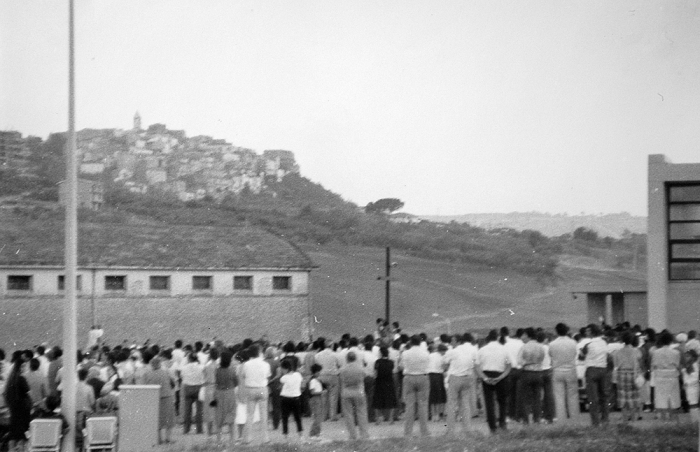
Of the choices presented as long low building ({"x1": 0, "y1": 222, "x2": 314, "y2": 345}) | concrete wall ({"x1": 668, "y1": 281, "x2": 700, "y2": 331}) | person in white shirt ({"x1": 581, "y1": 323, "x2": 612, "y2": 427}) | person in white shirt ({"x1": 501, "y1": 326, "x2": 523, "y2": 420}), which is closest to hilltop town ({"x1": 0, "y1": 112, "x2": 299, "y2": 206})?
long low building ({"x1": 0, "y1": 222, "x2": 314, "y2": 345})

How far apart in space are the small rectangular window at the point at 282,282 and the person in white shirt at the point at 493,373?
→ 1232 inches

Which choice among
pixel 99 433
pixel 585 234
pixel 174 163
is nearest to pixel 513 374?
→ pixel 99 433

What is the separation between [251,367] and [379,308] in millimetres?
51190

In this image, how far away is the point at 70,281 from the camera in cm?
1303

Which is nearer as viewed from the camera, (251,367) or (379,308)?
(251,367)

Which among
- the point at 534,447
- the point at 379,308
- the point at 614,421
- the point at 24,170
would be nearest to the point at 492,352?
the point at 534,447

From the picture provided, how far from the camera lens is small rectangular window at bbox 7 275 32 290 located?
40859 millimetres

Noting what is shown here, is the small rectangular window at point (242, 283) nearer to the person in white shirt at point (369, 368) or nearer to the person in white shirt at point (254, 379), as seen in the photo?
the person in white shirt at point (369, 368)

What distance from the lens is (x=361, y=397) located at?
14.3 meters

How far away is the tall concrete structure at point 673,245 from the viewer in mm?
27297

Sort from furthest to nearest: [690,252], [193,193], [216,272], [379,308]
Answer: [193,193], [379,308], [216,272], [690,252]

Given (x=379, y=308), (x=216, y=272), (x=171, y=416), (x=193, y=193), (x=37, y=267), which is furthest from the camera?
(x=193, y=193)

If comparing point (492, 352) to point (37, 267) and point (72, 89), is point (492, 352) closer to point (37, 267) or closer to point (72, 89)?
point (72, 89)

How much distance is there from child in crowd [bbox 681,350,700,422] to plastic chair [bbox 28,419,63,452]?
10252 mm
